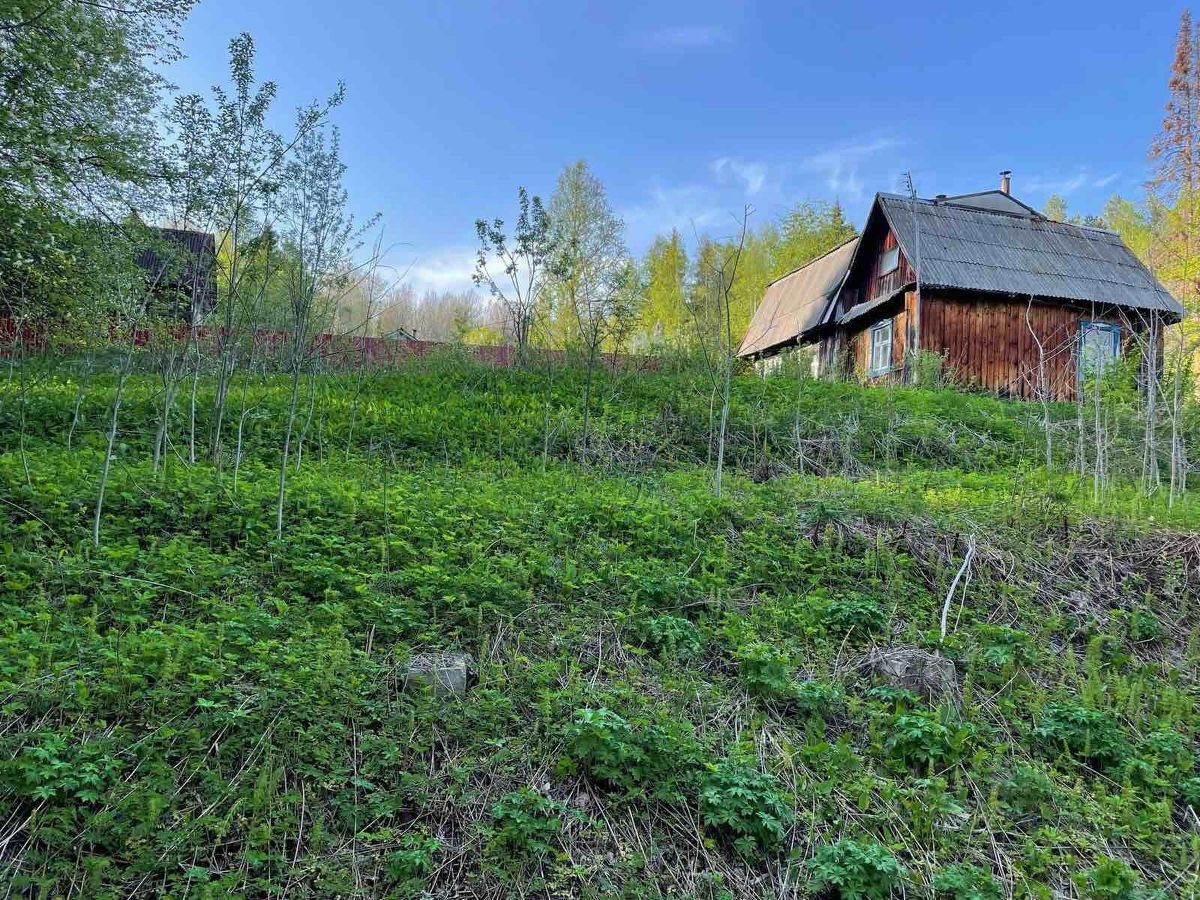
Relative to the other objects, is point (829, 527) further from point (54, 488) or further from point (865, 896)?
point (54, 488)

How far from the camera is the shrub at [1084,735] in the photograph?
9.46ft

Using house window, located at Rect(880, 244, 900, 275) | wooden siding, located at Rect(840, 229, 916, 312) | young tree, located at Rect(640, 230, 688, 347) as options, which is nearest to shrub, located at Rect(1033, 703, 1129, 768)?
wooden siding, located at Rect(840, 229, 916, 312)

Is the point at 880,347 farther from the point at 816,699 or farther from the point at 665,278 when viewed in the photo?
the point at 816,699

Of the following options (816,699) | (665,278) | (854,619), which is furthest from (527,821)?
(665,278)

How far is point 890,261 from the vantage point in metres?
15.9

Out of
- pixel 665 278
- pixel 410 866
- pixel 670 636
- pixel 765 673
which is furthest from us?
pixel 665 278

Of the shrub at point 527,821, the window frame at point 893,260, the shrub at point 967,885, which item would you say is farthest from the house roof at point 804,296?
the shrub at point 527,821

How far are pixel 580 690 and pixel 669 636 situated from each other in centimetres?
65

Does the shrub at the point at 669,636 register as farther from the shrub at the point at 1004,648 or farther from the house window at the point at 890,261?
the house window at the point at 890,261

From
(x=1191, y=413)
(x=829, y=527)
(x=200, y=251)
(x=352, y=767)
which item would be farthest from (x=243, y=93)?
(x=1191, y=413)

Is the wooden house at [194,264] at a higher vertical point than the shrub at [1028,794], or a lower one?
higher

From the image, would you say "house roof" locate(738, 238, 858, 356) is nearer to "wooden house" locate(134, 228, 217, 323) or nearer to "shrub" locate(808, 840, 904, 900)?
"wooden house" locate(134, 228, 217, 323)

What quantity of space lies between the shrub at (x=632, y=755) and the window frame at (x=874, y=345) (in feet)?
47.7

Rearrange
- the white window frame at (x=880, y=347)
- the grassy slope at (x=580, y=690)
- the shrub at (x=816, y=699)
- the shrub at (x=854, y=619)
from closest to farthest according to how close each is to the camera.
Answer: the grassy slope at (x=580, y=690) → the shrub at (x=816, y=699) → the shrub at (x=854, y=619) → the white window frame at (x=880, y=347)
